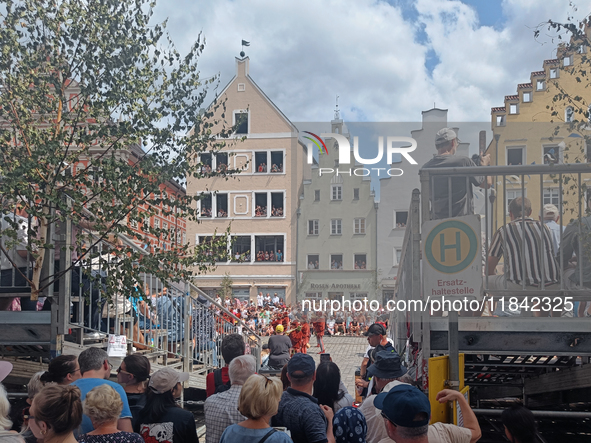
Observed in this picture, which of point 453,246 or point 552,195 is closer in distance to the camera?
point 453,246

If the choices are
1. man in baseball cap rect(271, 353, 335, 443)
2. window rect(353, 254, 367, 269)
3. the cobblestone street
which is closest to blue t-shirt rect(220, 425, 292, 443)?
man in baseball cap rect(271, 353, 335, 443)

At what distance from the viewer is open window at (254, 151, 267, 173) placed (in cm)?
4703

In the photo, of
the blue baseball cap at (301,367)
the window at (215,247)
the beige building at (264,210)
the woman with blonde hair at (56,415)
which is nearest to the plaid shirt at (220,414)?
the blue baseball cap at (301,367)

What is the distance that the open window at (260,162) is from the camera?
4703cm

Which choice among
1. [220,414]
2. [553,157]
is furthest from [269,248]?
[220,414]

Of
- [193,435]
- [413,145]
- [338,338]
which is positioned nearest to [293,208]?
[413,145]

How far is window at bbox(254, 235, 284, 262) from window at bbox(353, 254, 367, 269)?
19.7ft

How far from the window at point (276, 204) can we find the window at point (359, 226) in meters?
6.06

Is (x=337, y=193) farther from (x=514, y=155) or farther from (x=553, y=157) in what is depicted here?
(x=553, y=157)

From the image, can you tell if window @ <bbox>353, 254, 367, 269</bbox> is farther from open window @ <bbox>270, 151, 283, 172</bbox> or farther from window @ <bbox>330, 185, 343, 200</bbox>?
open window @ <bbox>270, 151, 283, 172</bbox>

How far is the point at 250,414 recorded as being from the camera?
3.40 metres

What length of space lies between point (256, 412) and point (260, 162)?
145 ft

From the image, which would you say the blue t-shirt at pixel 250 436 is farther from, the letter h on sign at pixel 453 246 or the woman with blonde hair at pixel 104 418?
the letter h on sign at pixel 453 246

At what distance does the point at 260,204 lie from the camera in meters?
47.3
